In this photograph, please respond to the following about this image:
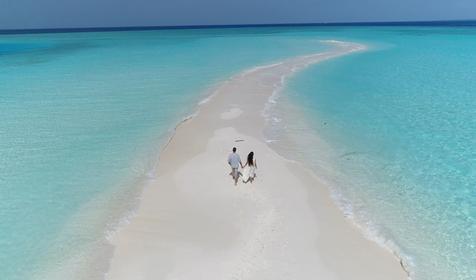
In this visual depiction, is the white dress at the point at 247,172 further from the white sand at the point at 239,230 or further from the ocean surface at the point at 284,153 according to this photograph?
the ocean surface at the point at 284,153

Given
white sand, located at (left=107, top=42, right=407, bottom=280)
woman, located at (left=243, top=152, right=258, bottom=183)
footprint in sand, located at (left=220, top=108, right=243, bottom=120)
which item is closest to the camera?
white sand, located at (left=107, top=42, right=407, bottom=280)

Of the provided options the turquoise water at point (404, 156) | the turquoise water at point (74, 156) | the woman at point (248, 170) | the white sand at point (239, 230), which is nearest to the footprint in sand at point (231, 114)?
the turquoise water at point (74, 156)

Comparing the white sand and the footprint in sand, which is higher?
the footprint in sand

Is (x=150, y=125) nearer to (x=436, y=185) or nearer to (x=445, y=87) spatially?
(x=436, y=185)

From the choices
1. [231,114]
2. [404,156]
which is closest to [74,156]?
[231,114]

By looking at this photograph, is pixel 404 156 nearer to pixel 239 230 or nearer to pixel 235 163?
pixel 235 163

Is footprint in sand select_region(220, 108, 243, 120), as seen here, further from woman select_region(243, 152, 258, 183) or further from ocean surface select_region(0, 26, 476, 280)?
woman select_region(243, 152, 258, 183)

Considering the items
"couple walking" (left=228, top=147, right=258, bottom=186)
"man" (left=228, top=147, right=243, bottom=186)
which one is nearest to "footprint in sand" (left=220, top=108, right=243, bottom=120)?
"man" (left=228, top=147, right=243, bottom=186)
